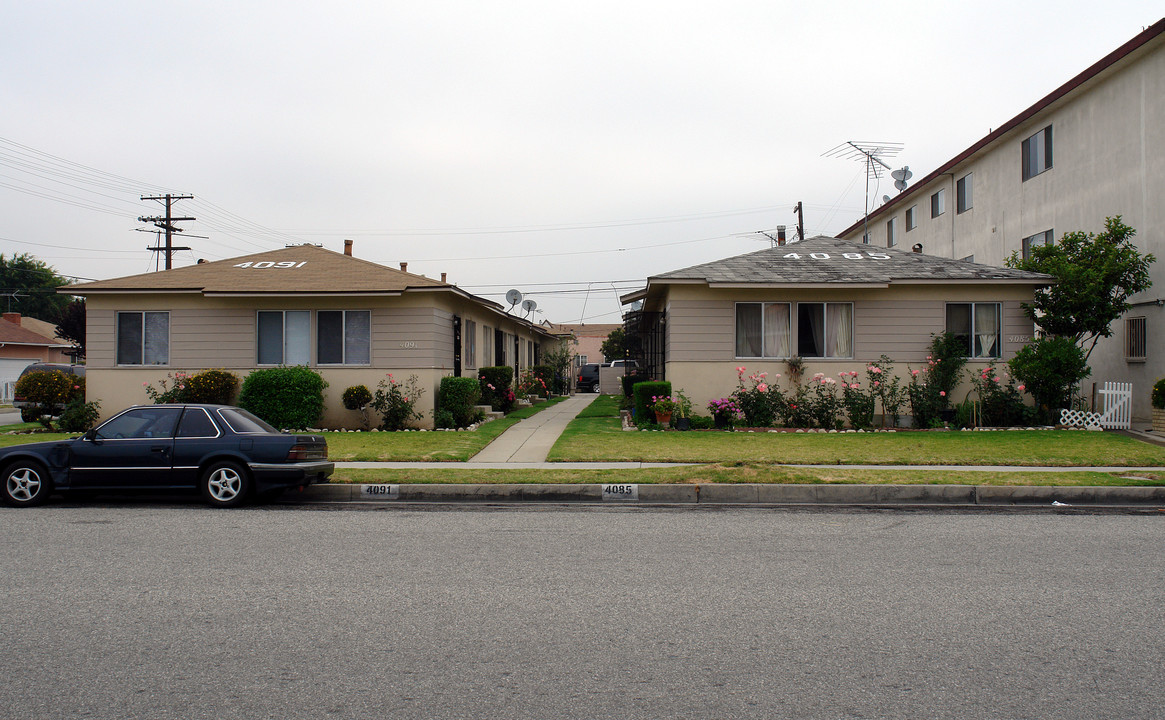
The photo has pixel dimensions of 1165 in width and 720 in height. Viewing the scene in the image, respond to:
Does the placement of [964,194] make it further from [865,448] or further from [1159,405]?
[865,448]

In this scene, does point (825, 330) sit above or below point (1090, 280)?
below

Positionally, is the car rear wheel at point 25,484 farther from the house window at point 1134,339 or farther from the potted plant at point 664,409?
the house window at point 1134,339

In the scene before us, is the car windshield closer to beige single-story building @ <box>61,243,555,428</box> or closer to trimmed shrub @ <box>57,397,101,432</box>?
beige single-story building @ <box>61,243,555,428</box>

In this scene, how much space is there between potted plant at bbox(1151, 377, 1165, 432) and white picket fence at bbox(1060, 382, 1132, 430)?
1.91ft

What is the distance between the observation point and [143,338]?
19391 mm

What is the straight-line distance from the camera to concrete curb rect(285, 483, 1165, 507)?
1047cm

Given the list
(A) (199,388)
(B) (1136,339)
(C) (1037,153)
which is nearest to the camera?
(A) (199,388)

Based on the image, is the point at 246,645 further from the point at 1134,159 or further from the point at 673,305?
the point at 1134,159

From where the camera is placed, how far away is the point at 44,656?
4.60 metres

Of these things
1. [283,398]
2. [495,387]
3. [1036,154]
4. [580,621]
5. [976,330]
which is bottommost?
[580,621]

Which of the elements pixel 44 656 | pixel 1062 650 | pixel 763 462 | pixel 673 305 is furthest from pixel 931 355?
pixel 44 656

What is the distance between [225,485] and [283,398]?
25.8 feet

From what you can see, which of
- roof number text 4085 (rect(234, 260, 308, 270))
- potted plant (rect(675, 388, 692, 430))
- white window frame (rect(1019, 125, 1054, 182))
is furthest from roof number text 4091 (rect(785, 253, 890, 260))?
roof number text 4085 (rect(234, 260, 308, 270))

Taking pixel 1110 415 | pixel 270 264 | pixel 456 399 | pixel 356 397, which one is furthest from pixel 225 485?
pixel 1110 415
